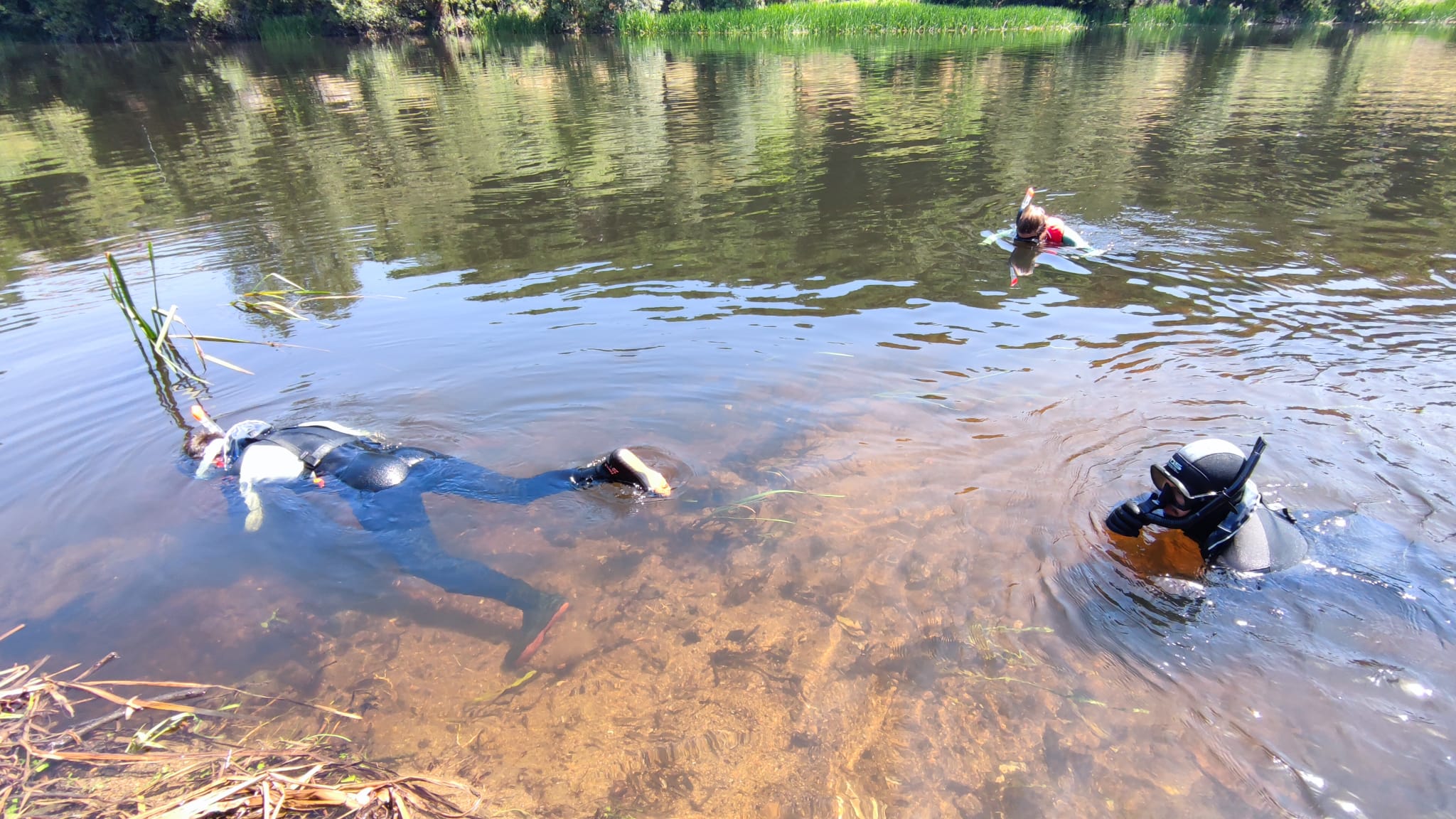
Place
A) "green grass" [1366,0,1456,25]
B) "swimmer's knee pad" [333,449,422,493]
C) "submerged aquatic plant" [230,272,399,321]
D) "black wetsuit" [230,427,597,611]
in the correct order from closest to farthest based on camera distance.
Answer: "black wetsuit" [230,427,597,611] → "swimmer's knee pad" [333,449,422,493] → "submerged aquatic plant" [230,272,399,321] → "green grass" [1366,0,1456,25]

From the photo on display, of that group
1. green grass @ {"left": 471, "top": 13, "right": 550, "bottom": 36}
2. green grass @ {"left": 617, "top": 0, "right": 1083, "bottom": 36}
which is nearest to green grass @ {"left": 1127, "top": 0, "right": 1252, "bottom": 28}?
green grass @ {"left": 617, "top": 0, "right": 1083, "bottom": 36}

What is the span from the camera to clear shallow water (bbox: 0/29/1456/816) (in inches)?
125

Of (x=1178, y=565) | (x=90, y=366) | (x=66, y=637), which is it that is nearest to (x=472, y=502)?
(x=66, y=637)

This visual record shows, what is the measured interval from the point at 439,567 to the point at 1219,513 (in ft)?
14.6

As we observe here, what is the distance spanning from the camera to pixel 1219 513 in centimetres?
373

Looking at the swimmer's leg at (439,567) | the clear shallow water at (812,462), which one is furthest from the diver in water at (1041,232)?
the swimmer's leg at (439,567)

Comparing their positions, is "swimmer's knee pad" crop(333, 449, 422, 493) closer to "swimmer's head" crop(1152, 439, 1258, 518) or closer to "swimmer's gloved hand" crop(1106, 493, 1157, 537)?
"swimmer's gloved hand" crop(1106, 493, 1157, 537)

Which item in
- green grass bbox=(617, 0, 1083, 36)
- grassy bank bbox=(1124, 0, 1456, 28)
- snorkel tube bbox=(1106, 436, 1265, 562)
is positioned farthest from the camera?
grassy bank bbox=(1124, 0, 1456, 28)

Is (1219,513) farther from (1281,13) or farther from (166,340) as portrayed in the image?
(1281,13)

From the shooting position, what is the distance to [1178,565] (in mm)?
4145

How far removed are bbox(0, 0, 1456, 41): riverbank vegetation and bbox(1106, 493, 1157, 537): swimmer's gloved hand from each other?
41.2 meters

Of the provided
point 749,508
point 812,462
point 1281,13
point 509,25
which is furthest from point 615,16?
point 749,508

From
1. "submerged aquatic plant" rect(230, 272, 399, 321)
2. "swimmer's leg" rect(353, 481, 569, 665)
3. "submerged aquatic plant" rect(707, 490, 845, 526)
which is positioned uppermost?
"submerged aquatic plant" rect(230, 272, 399, 321)

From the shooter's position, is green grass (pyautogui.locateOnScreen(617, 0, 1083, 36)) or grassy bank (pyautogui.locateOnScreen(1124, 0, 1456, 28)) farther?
grassy bank (pyautogui.locateOnScreen(1124, 0, 1456, 28))
